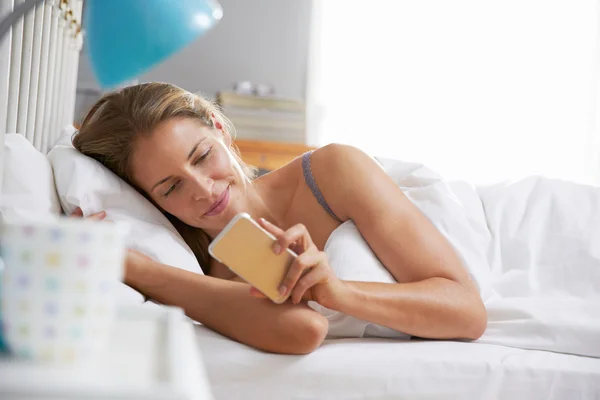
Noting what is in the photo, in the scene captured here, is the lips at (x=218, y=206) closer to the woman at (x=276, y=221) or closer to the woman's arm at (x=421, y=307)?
the woman at (x=276, y=221)

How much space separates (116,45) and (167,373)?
256 millimetres

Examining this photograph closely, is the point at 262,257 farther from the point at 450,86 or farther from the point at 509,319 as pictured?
the point at 450,86

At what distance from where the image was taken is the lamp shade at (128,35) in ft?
1.70

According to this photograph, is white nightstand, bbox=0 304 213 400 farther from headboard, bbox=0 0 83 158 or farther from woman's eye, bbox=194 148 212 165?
woman's eye, bbox=194 148 212 165

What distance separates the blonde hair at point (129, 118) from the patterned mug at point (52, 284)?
0.85m

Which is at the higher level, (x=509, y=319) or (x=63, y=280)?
(x=63, y=280)

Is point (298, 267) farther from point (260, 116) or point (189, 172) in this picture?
point (260, 116)

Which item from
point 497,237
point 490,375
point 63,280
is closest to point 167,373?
point 63,280

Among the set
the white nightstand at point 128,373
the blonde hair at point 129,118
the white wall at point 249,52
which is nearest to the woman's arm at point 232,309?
the blonde hair at point 129,118

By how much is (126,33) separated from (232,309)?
1.87 feet

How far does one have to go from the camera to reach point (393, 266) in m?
1.16

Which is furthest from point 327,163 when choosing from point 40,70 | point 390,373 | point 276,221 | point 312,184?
point 40,70

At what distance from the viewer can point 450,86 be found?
282 cm

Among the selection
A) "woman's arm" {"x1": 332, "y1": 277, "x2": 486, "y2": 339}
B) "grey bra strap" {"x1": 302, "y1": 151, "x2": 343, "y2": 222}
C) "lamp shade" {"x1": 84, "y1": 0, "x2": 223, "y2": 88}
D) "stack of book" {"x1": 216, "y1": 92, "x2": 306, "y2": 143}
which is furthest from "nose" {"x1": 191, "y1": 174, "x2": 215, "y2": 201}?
"stack of book" {"x1": 216, "y1": 92, "x2": 306, "y2": 143}
